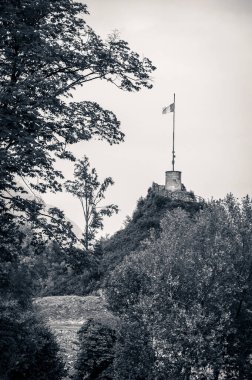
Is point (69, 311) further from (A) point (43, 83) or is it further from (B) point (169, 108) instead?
(A) point (43, 83)

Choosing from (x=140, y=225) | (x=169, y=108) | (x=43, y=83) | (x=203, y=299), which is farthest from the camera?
(x=140, y=225)

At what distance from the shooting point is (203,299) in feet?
72.8

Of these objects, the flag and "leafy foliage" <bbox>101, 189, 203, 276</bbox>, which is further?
"leafy foliage" <bbox>101, 189, 203, 276</bbox>

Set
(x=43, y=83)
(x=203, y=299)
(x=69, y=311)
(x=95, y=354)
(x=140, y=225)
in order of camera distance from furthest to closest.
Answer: (x=140, y=225), (x=69, y=311), (x=95, y=354), (x=203, y=299), (x=43, y=83)

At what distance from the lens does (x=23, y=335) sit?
568 inches

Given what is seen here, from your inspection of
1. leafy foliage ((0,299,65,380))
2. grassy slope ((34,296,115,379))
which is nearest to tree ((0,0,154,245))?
leafy foliage ((0,299,65,380))

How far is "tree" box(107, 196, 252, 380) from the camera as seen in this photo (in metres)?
20.0

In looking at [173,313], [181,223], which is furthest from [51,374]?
[181,223]

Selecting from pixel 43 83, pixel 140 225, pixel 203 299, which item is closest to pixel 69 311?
pixel 203 299

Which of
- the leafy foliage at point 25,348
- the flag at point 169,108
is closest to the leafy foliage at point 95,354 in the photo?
the leafy foliage at point 25,348

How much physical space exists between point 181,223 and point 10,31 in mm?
25025

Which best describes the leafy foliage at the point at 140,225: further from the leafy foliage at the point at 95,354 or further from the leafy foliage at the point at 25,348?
the leafy foliage at the point at 25,348

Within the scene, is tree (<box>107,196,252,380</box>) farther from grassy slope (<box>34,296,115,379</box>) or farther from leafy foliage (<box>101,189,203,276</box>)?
leafy foliage (<box>101,189,203,276</box>)

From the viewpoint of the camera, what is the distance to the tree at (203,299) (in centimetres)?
1997
